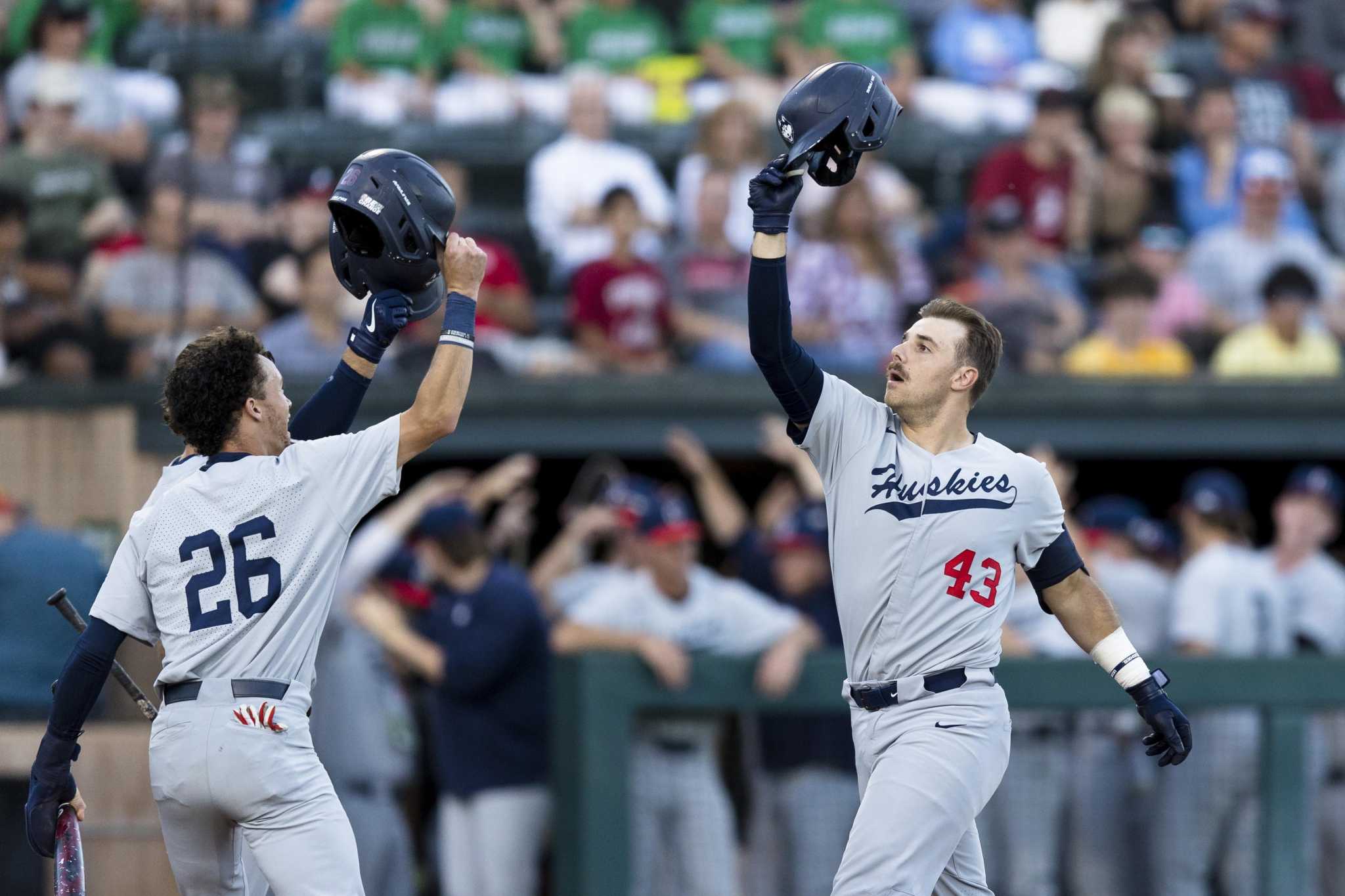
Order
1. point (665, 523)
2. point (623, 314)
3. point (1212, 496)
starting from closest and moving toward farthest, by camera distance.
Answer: point (665, 523) < point (1212, 496) < point (623, 314)

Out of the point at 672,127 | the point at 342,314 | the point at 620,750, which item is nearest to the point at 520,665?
the point at 620,750

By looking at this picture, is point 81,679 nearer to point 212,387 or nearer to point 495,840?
point 212,387

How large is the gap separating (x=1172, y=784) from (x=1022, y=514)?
10.0 ft

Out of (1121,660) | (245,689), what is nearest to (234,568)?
(245,689)

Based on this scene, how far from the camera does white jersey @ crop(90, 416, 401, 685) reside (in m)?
4.09

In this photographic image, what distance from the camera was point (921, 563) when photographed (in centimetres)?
447

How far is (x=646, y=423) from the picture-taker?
8.41 m

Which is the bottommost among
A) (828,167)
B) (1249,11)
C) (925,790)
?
(925,790)

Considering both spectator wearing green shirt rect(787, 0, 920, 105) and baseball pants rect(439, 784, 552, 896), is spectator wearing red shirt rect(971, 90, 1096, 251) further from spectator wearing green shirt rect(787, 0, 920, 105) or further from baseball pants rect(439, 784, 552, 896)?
baseball pants rect(439, 784, 552, 896)

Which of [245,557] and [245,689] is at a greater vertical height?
[245,557]

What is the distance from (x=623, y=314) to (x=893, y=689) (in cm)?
437

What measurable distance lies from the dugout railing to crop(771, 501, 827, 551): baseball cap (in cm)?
48

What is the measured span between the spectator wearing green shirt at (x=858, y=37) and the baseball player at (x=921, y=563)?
20.6 ft

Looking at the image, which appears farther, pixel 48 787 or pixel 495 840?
pixel 495 840
